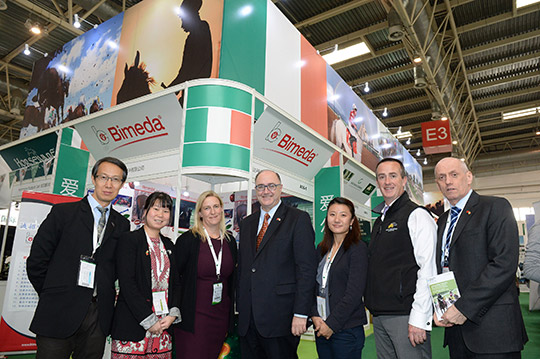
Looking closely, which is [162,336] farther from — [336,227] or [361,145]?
[361,145]

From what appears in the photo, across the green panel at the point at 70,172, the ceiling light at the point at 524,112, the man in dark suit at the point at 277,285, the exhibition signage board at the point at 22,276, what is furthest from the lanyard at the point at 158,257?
the ceiling light at the point at 524,112

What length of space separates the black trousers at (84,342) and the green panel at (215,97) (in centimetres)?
201

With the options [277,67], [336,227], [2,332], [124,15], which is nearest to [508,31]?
[277,67]

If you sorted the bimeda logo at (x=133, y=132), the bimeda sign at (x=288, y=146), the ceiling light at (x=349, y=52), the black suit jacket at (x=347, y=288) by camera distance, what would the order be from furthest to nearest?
the ceiling light at (x=349, y=52) → the bimeda sign at (x=288, y=146) → the bimeda logo at (x=133, y=132) → the black suit jacket at (x=347, y=288)

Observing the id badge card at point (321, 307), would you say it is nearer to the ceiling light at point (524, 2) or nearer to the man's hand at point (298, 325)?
the man's hand at point (298, 325)

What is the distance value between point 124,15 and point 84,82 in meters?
1.19

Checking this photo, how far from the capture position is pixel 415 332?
178cm

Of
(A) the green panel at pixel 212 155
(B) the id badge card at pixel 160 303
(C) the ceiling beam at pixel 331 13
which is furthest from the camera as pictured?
(C) the ceiling beam at pixel 331 13

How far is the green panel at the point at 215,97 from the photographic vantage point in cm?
344

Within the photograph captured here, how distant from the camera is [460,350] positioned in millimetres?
1790

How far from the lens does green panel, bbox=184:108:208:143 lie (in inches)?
133

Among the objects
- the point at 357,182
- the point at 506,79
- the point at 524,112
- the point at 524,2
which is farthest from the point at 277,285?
the point at 524,112

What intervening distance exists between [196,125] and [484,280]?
258 centimetres

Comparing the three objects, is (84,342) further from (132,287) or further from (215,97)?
(215,97)
